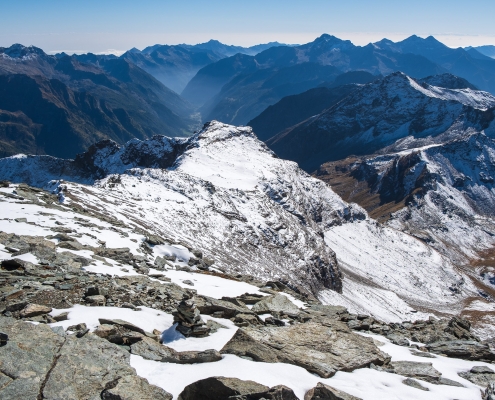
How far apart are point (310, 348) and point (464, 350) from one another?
10.1 m

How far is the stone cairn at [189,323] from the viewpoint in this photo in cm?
1639

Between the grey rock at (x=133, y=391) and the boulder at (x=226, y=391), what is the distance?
2.15 feet

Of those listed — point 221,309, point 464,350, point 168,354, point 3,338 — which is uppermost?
point 3,338

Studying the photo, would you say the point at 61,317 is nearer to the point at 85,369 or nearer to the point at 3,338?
the point at 3,338

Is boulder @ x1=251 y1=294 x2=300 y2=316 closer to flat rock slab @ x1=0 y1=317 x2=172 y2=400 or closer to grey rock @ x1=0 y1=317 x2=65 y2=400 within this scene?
flat rock slab @ x1=0 y1=317 x2=172 y2=400

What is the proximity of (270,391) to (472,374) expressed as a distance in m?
10.9

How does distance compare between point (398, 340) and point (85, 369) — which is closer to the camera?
point (85, 369)

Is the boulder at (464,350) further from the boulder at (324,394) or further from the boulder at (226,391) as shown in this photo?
the boulder at (226,391)

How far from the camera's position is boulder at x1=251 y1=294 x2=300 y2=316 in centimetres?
2184

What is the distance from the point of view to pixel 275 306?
22.8 meters

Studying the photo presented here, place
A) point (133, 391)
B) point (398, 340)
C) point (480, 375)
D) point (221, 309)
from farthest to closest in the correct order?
point (398, 340) → point (221, 309) → point (480, 375) → point (133, 391)

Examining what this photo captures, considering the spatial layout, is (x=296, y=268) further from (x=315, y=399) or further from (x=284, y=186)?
(x=315, y=399)

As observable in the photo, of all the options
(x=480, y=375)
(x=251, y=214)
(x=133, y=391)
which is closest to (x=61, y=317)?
(x=133, y=391)

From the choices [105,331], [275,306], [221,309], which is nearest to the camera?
[105,331]
